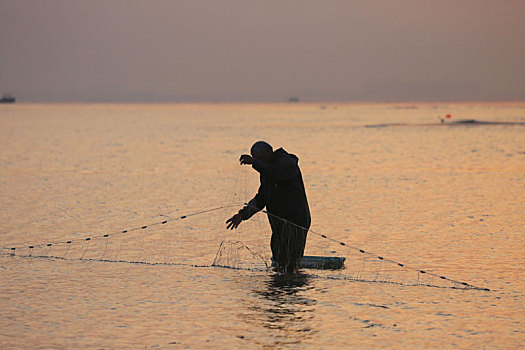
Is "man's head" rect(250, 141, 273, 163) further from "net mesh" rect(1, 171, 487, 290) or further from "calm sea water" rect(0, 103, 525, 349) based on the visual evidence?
"calm sea water" rect(0, 103, 525, 349)

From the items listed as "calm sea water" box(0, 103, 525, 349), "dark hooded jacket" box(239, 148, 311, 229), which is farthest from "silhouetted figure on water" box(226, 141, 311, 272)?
"calm sea water" box(0, 103, 525, 349)

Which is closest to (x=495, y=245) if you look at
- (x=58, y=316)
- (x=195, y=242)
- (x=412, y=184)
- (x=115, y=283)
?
(x=195, y=242)

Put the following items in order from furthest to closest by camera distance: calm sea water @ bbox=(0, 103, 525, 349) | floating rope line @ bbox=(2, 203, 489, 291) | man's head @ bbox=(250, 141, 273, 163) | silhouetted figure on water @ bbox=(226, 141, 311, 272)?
floating rope line @ bbox=(2, 203, 489, 291)
silhouetted figure on water @ bbox=(226, 141, 311, 272)
man's head @ bbox=(250, 141, 273, 163)
calm sea water @ bbox=(0, 103, 525, 349)

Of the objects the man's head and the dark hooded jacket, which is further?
the dark hooded jacket

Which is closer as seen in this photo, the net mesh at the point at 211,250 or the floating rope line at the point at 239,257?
the floating rope line at the point at 239,257

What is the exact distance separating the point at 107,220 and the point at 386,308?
23.2 ft

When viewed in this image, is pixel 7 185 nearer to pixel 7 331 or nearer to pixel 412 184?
pixel 412 184

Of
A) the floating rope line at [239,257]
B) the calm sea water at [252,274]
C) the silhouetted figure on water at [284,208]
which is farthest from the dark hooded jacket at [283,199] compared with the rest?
the calm sea water at [252,274]

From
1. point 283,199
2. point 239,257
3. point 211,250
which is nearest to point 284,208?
point 283,199

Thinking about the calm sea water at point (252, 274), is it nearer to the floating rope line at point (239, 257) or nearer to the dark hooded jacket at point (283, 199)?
the floating rope line at point (239, 257)

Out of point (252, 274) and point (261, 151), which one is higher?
point (261, 151)

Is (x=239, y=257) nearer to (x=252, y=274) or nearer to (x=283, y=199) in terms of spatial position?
(x=252, y=274)

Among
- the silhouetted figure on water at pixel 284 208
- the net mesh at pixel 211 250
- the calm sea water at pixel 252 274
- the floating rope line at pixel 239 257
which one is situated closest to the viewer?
the calm sea water at pixel 252 274

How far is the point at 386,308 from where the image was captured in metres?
7.71
